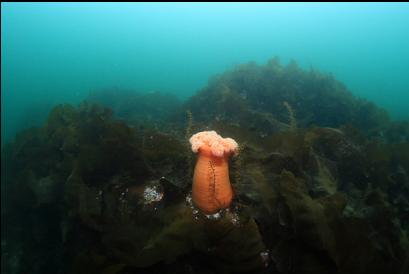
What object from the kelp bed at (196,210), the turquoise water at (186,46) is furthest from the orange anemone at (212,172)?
the turquoise water at (186,46)

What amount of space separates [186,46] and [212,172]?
66.0m

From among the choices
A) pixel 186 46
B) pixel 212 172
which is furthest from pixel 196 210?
pixel 186 46

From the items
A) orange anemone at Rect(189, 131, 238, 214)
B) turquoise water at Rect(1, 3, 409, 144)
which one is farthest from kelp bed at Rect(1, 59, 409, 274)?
turquoise water at Rect(1, 3, 409, 144)

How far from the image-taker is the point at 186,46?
Result: 2581 inches

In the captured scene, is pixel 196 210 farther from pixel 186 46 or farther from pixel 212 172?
pixel 186 46

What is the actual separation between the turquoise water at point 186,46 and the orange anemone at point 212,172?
9.26 meters

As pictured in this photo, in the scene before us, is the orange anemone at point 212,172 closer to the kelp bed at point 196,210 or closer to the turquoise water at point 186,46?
the kelp bed at point 196,210

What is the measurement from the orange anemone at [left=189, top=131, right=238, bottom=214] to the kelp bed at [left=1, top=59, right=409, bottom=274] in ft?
0.36

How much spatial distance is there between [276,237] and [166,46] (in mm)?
69102

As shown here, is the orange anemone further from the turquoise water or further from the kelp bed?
the turquoise water

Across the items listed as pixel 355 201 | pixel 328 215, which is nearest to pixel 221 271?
pixel 328 215

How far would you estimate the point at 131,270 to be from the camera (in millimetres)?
2250

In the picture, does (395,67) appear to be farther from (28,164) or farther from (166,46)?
(166,46)

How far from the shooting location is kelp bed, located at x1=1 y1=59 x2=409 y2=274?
83.0 inches
